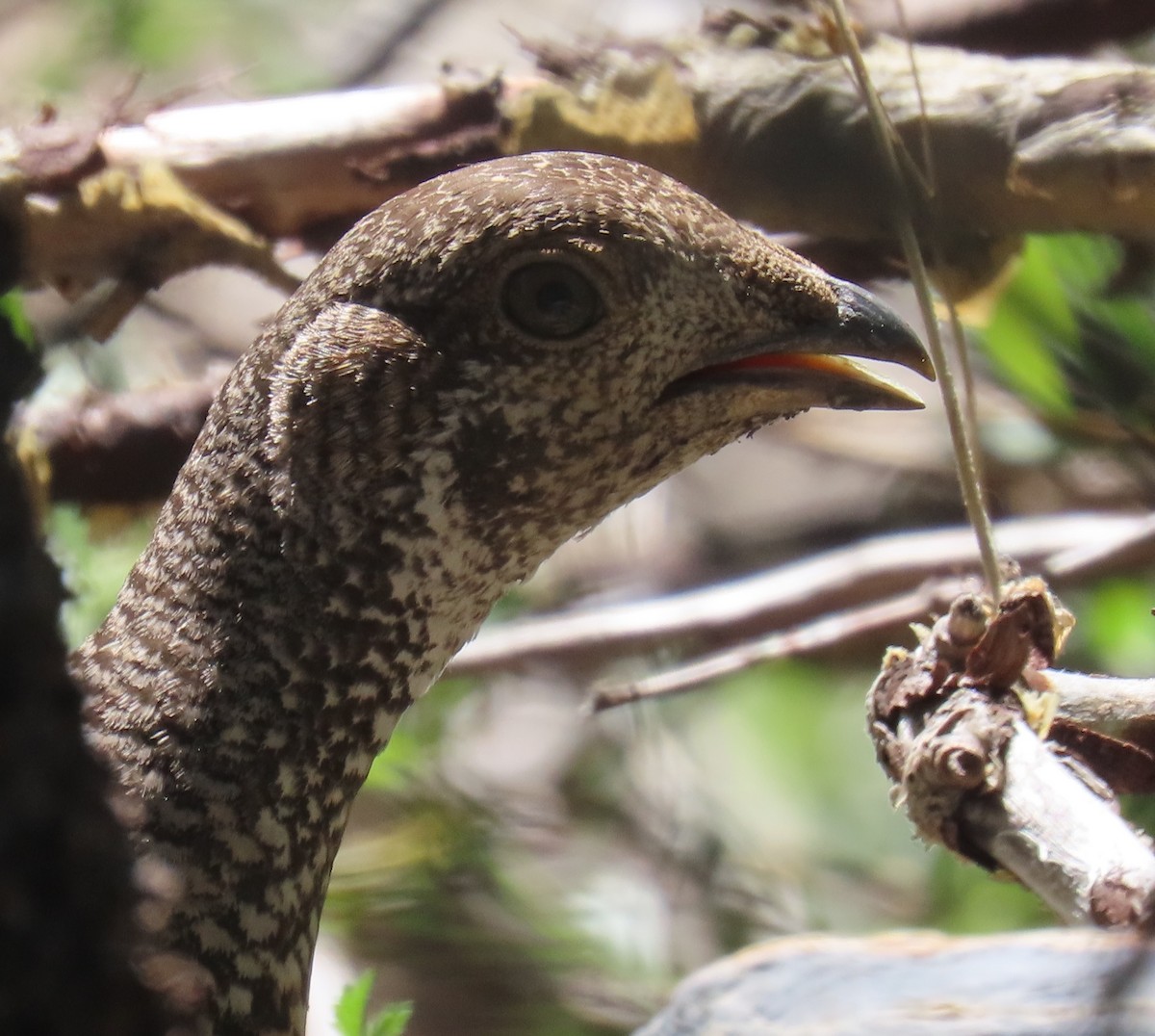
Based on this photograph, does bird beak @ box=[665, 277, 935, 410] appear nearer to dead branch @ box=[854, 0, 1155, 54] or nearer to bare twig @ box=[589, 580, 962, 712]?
bare twig @ box=[589, 580, 962, 712]

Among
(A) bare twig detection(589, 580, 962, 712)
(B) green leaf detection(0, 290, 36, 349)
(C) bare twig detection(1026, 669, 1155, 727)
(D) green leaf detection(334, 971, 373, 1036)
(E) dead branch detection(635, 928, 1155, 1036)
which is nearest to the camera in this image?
(B) green leaf detection(0, 290, 36, 349)

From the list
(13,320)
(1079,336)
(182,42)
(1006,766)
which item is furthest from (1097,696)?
(182,42)

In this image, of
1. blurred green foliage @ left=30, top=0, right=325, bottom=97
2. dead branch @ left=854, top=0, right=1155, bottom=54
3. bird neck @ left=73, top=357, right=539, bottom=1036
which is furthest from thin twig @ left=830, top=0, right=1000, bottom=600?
blurred green foliage @ left=30, top=0, right=325, bottom=97

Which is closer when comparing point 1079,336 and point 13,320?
point 13,320

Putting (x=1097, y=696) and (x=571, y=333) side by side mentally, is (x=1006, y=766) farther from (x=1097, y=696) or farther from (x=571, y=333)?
(x=571, y=333)

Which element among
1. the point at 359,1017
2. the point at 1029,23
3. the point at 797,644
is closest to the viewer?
the point at 359,1017

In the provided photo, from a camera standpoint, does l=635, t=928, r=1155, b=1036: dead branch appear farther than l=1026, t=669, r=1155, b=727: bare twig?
No

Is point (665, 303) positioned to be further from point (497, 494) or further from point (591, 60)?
point (591, 60)

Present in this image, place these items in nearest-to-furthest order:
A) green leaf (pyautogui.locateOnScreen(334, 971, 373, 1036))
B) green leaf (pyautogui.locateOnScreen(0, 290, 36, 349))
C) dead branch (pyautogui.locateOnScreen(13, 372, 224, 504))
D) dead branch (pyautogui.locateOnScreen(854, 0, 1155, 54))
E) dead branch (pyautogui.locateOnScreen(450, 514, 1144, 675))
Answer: green leaf (pyautogui.locateOnScreen(0, 290, 36, 349))
green leaf (pyautogui.locateOnScreen(334, 971, 373, 1036))
dead branch (pyautogui.locateOnScreen(13, 372, 224, 504))
dead branch (pyautogui.locateOnScreen(854, 0, 1155, 54))
dead branch (pyautogui.locateOnScreen(450, 514, 1144, 675))
